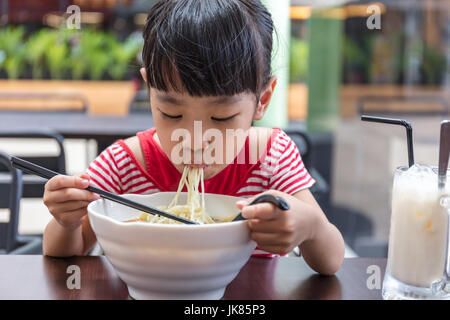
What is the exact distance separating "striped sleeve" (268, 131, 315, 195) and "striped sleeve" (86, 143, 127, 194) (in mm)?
308

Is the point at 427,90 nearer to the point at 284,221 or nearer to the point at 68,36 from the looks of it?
the point at 68,36

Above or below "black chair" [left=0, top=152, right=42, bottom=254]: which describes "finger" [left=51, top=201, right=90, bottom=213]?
above

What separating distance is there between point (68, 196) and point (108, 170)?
0.31 metres

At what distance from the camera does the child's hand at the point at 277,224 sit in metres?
0.70

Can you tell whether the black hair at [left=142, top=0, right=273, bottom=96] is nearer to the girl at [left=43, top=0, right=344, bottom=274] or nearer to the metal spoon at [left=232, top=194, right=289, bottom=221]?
the girl at [left=43, top=0, right=344, bottom=274]

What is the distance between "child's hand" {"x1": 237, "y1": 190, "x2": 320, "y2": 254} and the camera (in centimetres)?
70

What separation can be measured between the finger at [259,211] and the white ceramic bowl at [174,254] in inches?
0.6

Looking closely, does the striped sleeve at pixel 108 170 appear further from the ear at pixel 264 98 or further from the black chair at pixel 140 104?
the black chair at pixel 140 104

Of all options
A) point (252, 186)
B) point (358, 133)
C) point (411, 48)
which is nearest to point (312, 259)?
point (252, 186)

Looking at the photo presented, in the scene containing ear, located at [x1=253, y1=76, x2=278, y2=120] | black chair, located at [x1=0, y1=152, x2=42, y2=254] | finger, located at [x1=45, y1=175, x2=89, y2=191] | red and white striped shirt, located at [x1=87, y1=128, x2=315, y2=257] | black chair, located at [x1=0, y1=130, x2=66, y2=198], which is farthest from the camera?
black chair, located at [x1=0, y1=130, x2=66, y2=198]

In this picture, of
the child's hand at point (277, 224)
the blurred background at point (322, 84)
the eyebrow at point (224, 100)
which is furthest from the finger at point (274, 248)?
the blurred background at point (322, 84)

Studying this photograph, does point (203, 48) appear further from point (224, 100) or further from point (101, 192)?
point (101, 192)

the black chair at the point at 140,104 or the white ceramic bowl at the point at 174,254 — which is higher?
the black chair at the point at 140,104

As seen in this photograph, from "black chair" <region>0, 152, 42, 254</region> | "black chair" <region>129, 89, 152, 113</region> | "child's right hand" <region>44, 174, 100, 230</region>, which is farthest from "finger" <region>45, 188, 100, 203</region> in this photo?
"black chair" <region>129, 89, 152, 113</region>
